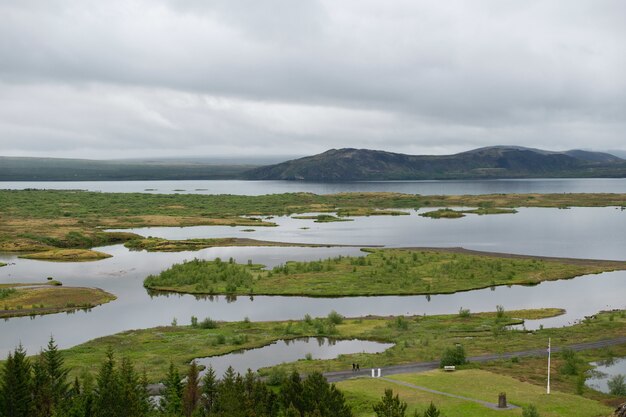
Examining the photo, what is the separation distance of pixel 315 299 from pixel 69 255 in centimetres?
5569

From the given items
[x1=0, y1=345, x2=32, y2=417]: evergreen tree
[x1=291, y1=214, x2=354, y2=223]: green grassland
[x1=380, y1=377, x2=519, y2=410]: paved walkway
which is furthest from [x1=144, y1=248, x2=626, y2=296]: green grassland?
[x1=291, y1=214, x2=354, y2=223]: green grassland

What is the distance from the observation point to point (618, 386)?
1649 inches

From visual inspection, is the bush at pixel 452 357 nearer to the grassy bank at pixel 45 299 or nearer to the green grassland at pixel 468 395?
the green grassland at pixel 468 395

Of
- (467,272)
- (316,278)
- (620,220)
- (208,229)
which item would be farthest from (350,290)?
(620,220)

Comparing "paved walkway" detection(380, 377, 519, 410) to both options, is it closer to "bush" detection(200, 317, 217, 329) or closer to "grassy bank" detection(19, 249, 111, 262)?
"bush" detection(200, 317, 217, 329)

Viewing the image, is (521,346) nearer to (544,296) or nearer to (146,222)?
(544,296)

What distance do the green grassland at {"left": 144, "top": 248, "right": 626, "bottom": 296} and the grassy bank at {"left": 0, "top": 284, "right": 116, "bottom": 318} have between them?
869cm

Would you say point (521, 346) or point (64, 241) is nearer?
point (521, 346)

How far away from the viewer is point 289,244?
400ft

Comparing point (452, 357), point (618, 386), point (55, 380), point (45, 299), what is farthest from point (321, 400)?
point (45, 299)

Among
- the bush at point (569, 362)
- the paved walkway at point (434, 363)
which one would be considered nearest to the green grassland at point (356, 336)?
the paved walkway at point (434, 363)

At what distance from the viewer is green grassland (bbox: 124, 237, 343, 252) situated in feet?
391

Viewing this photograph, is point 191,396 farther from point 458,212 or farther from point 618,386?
point 458,212

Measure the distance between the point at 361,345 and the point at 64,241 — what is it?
8663 cm
